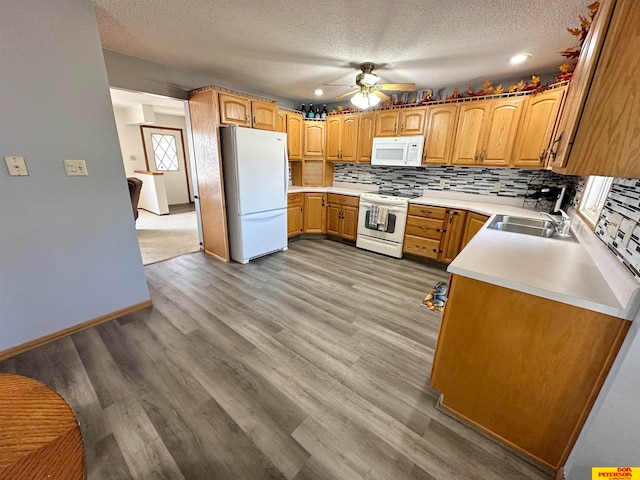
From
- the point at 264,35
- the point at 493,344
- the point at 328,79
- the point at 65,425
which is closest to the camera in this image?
the point at 65,425

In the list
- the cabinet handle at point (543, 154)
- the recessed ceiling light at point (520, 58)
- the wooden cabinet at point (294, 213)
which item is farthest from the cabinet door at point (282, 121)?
the cabinet handle at point (543, 154)

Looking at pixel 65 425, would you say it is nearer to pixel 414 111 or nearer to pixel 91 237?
pixel 91 237

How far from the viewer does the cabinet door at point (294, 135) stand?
4129 mm

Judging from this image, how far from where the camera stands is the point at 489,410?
1339 millimetres

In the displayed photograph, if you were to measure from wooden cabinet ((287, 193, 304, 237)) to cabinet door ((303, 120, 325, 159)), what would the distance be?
2.51 ft

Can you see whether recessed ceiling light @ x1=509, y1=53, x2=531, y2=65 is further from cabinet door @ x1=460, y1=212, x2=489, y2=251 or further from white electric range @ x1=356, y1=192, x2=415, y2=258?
white electric range @ x1=356, y1=192, x2=415, y2=258

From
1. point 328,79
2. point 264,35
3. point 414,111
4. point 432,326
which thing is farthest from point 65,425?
point 414,111

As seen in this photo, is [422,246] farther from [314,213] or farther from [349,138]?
[349,138]

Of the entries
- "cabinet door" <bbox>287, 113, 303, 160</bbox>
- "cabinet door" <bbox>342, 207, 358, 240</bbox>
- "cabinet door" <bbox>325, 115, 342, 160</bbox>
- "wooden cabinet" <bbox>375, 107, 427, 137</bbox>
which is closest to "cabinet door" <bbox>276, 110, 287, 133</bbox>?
"cabinet door" <bbox>287, 113, 303, 160</bbox>

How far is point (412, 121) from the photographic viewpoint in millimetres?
3484

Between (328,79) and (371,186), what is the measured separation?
178 cm

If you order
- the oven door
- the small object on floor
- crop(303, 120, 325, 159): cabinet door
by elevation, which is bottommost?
the small object on floor

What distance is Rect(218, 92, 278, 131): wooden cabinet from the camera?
2.96 m

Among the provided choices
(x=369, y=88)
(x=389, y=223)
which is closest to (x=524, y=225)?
(x=389, y=223)
